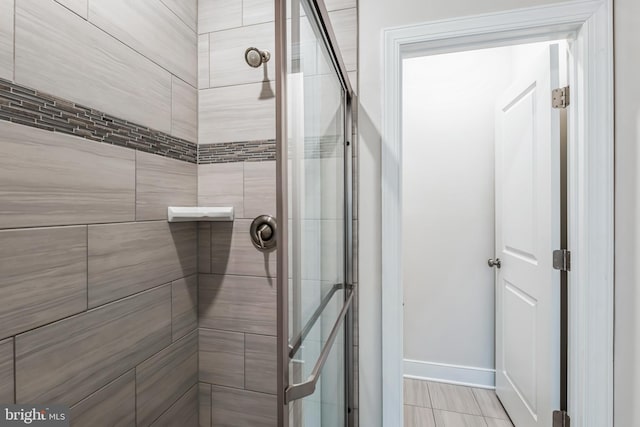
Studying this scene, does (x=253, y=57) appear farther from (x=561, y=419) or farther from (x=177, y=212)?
(x=561, y=419)

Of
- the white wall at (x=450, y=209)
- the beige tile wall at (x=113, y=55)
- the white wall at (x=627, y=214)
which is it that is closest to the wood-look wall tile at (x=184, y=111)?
the beige tile wall at (x=113, y=55)

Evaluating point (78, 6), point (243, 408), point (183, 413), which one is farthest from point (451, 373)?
point (78, 6)

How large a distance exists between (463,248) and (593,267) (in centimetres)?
101

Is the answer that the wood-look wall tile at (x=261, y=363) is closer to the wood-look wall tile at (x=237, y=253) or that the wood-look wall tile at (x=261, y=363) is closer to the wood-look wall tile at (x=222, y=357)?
the wood-look wall tile at (x=222, y=357)

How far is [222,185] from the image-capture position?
134 cm

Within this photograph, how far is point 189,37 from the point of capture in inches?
51.8

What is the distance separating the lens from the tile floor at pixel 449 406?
1.80m

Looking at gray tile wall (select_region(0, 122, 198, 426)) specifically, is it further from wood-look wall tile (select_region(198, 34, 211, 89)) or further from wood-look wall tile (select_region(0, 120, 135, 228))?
wood-look wall tile (select_region(198, 34, 211, 89))

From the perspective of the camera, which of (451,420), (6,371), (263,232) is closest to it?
(6,371)

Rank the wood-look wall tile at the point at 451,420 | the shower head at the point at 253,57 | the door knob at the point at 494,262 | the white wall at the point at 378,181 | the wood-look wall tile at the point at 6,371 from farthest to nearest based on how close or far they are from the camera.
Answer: the door knob at the point at 494,262 < the wood-look wall tile at the point at 451,420 < the shower head at the point at 253,57 < the white wall at the point at 378,181 < the wood-look wall tile at the point at 6,371

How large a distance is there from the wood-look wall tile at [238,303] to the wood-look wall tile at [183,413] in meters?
0.28

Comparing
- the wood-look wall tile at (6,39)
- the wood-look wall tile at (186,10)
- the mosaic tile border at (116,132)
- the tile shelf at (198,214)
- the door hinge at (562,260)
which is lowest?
the door hinge at (562,260)

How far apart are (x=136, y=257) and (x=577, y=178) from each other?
161 cm

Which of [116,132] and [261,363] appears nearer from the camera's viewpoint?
[116,132]
